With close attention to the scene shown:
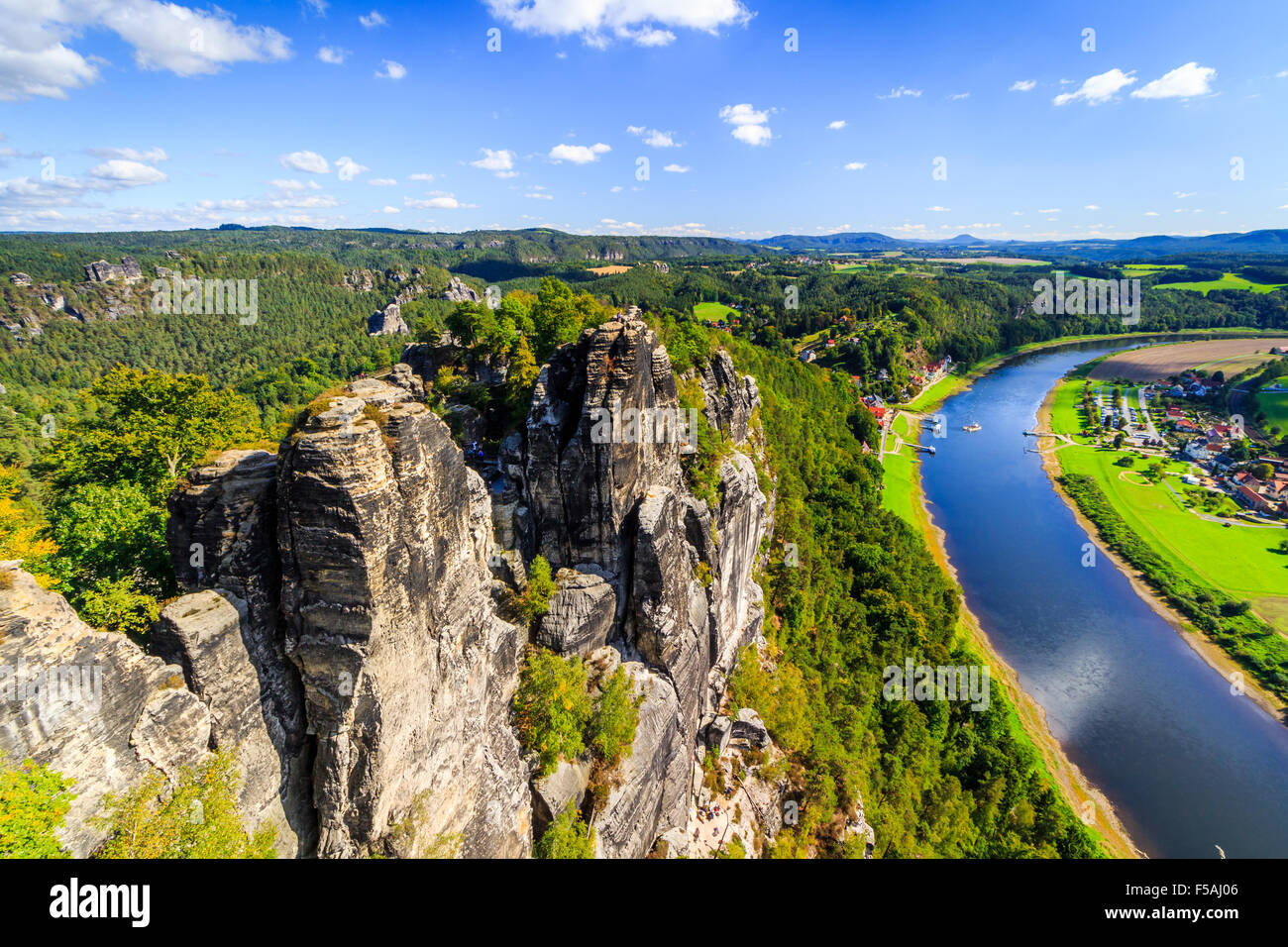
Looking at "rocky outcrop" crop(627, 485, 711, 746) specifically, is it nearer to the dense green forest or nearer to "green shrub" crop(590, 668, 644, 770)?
"green shrub" crop(590, 668, 644, 770)

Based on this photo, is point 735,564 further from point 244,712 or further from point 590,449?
point 244,712

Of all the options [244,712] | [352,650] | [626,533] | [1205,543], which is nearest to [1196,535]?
[1205,543]

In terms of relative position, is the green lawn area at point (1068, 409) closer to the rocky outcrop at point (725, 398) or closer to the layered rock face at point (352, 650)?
the rocky outcrop at point (725, 398)

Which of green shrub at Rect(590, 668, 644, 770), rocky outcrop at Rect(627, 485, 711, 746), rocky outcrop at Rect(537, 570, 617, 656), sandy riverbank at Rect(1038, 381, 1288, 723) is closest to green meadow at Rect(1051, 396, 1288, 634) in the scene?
sandy riverbank at Rect(1038, 381, 1288, 723)

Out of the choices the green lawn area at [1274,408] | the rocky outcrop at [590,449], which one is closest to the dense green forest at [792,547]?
the rocky outcrop at [590,449]
